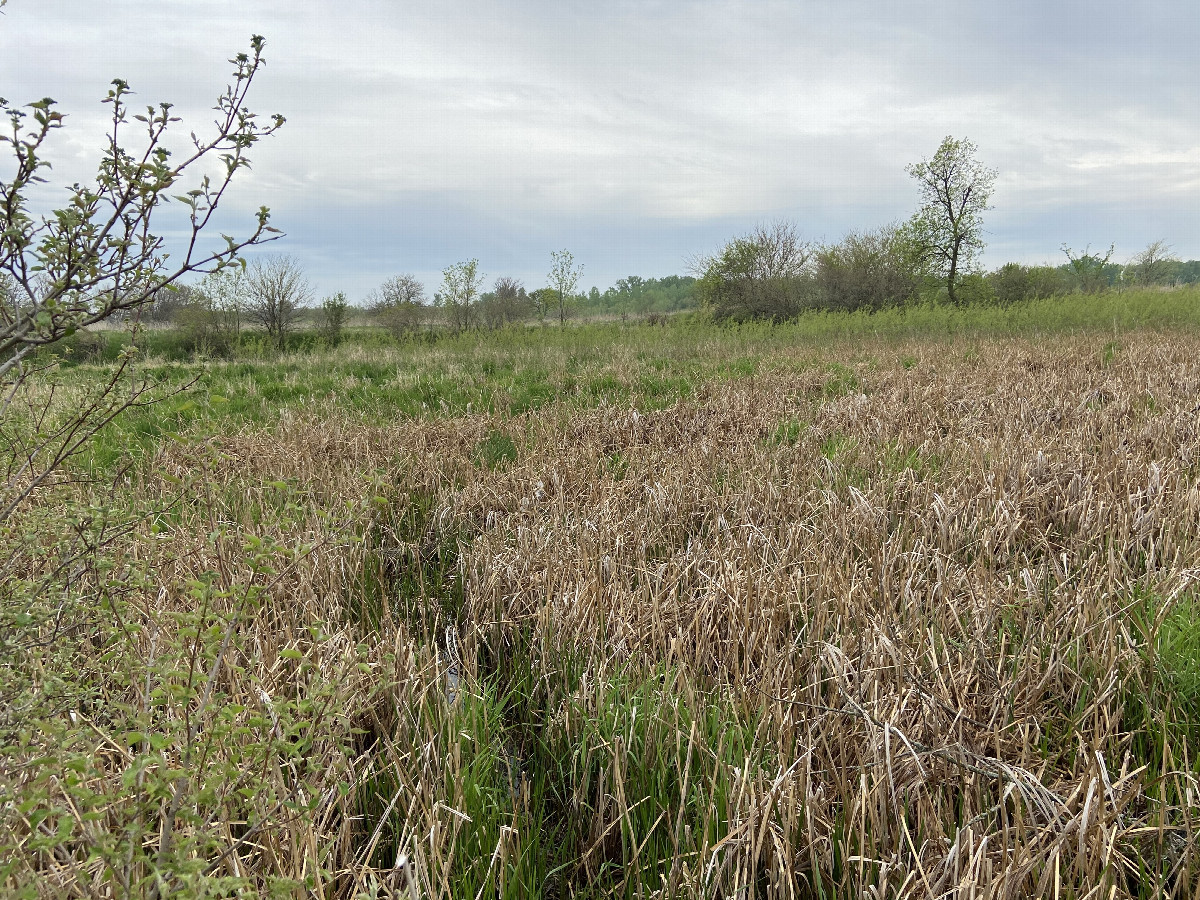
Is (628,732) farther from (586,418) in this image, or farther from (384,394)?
(384,394)

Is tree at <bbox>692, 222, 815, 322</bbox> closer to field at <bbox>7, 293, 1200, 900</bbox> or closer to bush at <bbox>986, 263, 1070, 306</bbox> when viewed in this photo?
bush at <bbox>986, 263, 1070, 306</bbox>

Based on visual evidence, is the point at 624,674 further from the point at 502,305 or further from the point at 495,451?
the point at 502,305

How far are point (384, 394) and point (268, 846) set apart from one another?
8.85 metres

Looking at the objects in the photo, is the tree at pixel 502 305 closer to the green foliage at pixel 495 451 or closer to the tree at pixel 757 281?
the tree at pixel 757 281

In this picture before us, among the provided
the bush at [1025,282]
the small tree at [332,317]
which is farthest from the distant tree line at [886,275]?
the small tree at [332,317]

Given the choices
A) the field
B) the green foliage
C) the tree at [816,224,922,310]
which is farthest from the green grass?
the tree at [816,224,922,310]

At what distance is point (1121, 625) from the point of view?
91.3 inches

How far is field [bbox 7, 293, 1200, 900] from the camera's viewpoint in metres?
1.50

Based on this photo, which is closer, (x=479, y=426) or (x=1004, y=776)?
(x=1004, y=776)

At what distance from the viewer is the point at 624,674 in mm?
2332

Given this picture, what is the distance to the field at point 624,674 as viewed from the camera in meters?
1.50

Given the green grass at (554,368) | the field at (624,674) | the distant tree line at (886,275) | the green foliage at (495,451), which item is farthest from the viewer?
the distant tree line at (886,275)

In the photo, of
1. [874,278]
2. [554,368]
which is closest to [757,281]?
[874,278]

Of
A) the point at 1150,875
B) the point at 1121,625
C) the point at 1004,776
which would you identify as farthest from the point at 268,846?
the point at 1121,625
